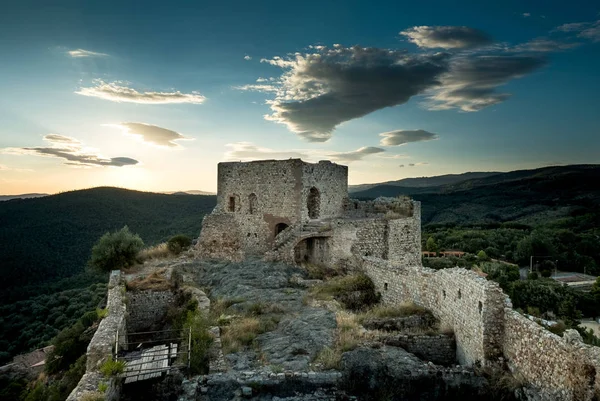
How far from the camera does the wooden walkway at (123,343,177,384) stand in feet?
28.4

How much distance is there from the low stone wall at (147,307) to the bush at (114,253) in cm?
595

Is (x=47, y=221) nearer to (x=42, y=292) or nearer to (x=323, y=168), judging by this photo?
(x=42, y=292)

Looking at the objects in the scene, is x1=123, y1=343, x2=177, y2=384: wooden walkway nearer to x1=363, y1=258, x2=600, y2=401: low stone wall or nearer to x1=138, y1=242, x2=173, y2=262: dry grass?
x1=363, y1=258, x2=600, y2=401: low stone wall

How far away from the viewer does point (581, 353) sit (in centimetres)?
600

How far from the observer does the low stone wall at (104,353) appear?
24.9 feet

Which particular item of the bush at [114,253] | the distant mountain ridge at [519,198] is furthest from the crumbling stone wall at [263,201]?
the distant mountain ridge at [519,198]

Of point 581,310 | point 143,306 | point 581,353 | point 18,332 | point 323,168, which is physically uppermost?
point 323,168

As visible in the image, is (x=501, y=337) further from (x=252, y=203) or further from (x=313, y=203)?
(x=252, y=203)

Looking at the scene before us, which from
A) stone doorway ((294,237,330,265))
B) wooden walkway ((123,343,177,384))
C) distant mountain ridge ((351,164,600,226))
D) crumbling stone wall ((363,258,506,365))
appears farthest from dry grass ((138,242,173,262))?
distant mountain ridge ((351,164,600,226))

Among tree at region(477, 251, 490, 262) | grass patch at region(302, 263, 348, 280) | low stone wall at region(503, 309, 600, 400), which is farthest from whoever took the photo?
→ tree at region(477, 251, 490, 262)

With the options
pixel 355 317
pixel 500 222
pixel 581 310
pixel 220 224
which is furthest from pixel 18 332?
pixel 500 222

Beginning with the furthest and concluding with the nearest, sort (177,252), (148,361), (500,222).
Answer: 1. (500,222)
2. (177,252)
3. (148,361)

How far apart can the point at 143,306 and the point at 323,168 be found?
9820 millimetres

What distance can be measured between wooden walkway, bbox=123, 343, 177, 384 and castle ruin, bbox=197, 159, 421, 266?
25.0 ft
